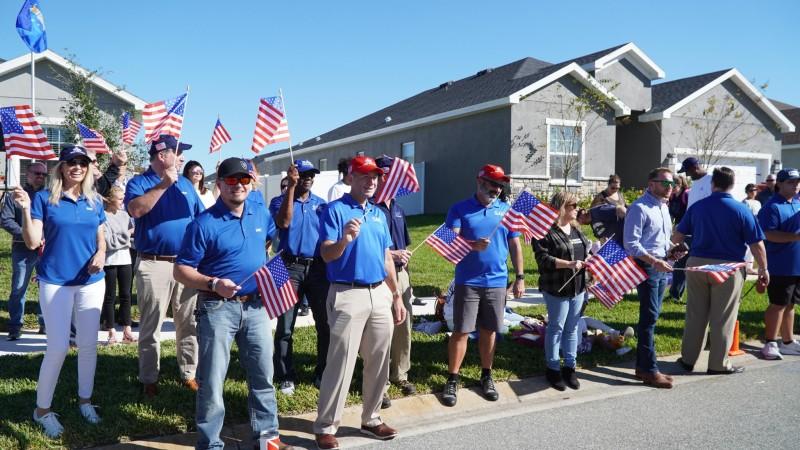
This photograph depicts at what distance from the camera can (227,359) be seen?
3.99 meters

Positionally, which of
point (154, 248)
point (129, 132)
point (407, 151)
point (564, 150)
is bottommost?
point (154, 248)

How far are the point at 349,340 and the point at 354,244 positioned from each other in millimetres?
712

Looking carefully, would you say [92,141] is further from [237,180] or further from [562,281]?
[562,281]

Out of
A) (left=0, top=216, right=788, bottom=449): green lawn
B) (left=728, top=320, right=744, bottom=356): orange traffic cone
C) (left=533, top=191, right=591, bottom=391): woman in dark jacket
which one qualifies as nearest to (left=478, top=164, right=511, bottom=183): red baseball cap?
(left=533, top=191, right=591, bottom=391): woman in dark jacket

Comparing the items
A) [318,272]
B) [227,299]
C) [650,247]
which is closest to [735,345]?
[650,247]

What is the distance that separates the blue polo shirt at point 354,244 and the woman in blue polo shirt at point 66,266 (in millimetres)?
1863

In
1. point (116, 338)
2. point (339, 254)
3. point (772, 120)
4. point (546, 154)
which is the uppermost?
point (772, 120)

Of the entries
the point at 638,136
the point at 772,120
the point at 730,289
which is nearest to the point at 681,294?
the point at 730,289

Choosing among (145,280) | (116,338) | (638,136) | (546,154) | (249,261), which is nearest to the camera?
(249,261)

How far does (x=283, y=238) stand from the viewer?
559 centimetres

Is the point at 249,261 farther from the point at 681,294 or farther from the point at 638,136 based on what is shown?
the point at 638,136

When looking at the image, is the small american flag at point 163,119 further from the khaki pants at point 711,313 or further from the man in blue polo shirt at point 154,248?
the khaki pants at point 711,313

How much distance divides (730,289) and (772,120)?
21761 mm

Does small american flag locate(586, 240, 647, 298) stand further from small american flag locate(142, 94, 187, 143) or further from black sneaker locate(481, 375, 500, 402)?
small american flag locate(142, 94, 187, 143)
